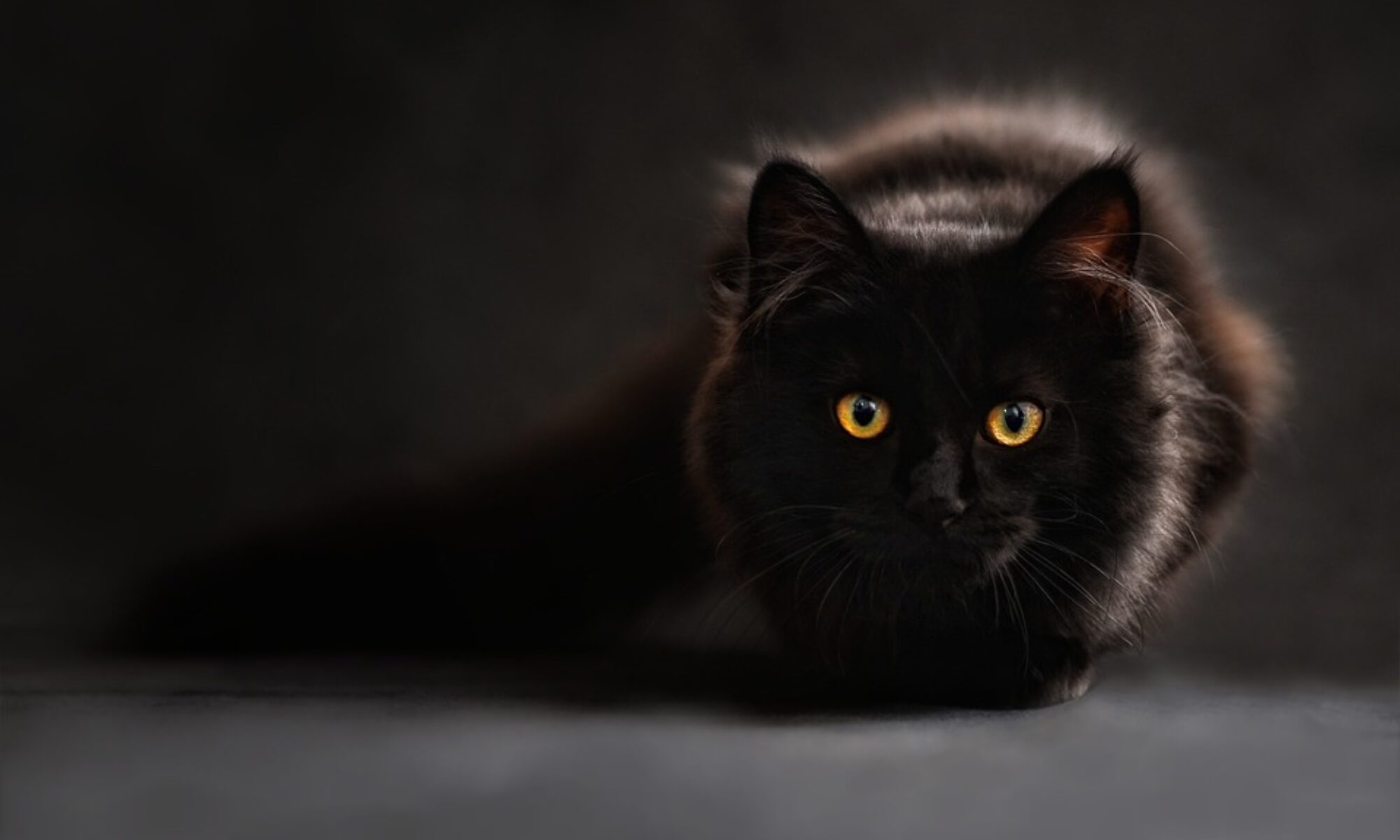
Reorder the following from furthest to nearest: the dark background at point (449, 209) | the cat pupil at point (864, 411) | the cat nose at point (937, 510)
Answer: the dark background at point (449, 209) < the cat pupil at point (864, 411) < the cat nose at point (937, 510)

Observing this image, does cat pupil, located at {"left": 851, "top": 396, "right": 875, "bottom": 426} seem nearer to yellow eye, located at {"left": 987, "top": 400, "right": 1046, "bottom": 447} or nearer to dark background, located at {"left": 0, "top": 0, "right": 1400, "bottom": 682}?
yellow eye, located at {"left": 987, "top": 400, "right": 1046, "bottom": 447}

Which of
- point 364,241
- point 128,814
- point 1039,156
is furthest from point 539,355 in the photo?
point 128,814

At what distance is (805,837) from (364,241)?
141cm

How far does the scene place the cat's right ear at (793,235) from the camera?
1.69 m

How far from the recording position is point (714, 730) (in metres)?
1.65

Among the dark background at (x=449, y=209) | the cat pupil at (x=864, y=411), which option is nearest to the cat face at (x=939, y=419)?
the cat pupil at (x=864, y=411)

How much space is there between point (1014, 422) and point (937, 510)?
151 millimetres

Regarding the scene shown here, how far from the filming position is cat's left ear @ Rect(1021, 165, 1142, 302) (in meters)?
1.64

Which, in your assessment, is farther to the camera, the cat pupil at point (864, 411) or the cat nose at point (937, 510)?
the cat pupil at point (864, 411)

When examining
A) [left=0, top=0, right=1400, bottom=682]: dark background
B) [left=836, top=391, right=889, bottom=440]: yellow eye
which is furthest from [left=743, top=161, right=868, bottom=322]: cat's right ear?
[left=0, top=0, right=1400, bottom=682]: dark background

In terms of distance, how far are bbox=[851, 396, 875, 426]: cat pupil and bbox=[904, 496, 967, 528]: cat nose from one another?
0.12m

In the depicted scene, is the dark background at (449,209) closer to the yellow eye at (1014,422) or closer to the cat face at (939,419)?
the cat face at (939,419)

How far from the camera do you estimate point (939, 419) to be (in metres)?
1.63

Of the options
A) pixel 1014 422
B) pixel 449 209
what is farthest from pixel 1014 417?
pixel 449 209
